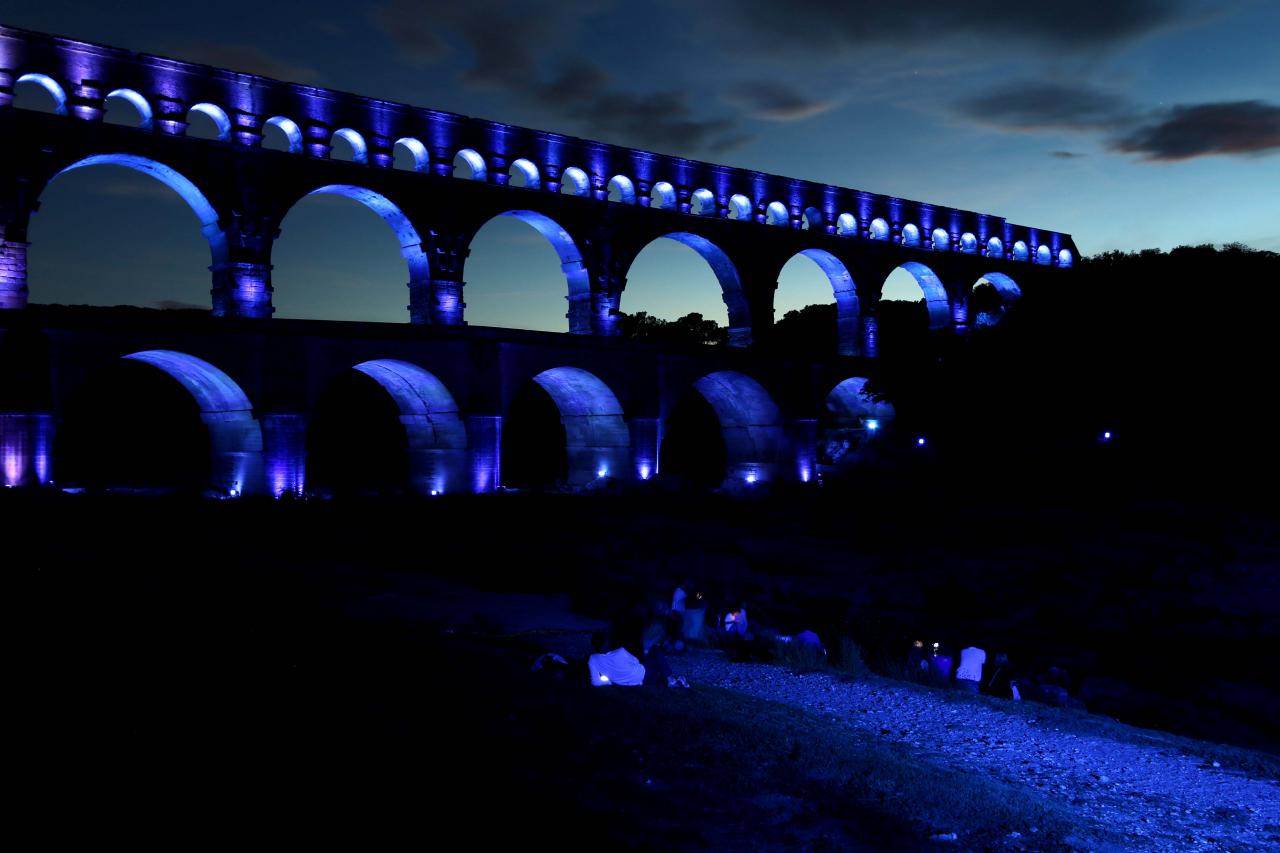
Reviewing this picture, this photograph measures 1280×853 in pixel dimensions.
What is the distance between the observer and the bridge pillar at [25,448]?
25.2 meters

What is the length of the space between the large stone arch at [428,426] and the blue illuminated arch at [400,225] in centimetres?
318

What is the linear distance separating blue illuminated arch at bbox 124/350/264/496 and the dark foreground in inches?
172

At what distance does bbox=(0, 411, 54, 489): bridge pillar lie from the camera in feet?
82.8

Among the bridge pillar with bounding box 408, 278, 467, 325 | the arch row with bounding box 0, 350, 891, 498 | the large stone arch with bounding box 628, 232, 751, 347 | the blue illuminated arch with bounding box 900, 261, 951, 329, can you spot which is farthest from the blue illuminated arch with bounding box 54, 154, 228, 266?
the blue illuminated arch with bounding box 900, 261, 951, 329

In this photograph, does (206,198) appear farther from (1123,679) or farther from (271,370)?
(1123,679)

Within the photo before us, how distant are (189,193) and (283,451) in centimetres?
763

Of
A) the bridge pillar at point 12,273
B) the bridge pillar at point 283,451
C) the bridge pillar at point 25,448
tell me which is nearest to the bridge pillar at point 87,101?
the bridge pillar at point 12,273

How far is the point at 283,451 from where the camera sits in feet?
96.8

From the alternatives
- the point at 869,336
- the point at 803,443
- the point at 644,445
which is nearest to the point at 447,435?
the point at 644,445

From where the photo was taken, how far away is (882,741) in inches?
395

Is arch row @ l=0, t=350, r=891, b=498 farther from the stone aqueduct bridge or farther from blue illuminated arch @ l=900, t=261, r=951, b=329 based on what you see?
blue illuminated arch @ l=900, t=261, r=951, b=329

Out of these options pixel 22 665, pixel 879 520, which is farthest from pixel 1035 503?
pixel 22 665

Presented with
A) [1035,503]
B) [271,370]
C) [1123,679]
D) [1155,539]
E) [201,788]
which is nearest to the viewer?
[201,788]

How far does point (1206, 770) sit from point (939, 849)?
4164mm
